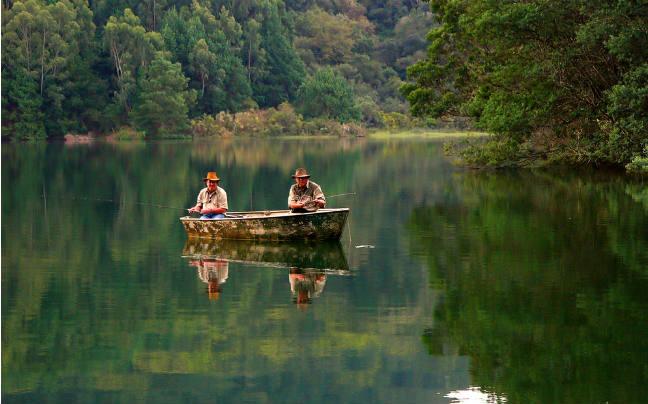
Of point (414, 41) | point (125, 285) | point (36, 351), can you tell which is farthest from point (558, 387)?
point (414, 41)

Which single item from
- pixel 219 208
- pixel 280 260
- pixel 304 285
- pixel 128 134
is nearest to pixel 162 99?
pixel 128 134

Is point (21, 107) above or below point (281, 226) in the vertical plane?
above

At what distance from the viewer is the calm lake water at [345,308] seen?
12352 millimetres

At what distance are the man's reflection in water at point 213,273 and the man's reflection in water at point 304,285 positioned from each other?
40.3 inches

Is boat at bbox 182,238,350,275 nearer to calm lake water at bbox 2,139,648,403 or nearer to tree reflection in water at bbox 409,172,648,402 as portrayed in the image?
calm lake water at bbox 2,139,648,403

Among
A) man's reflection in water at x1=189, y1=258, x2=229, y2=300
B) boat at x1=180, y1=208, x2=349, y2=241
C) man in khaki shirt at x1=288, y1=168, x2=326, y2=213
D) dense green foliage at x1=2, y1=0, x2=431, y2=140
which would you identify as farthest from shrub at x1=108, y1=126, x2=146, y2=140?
man's reflection in water at x1=189, y1=258, x2=229, y2=300

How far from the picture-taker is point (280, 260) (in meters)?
21.0

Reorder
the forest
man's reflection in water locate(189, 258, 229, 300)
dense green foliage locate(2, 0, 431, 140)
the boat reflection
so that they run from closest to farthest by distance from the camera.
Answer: man's reflection in water locate(189, 258, 229, 300) < the boat reflection < the forest < dense green foliage locate(2, 0, 431, 140)

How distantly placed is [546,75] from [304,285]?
20.3 meters

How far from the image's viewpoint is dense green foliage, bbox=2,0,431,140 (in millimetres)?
96250

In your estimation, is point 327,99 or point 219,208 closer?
point 219,208

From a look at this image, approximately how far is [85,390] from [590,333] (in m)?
5.68

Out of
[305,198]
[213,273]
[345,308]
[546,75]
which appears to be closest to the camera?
[345,308]

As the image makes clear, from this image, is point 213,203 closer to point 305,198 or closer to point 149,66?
point 305,198
